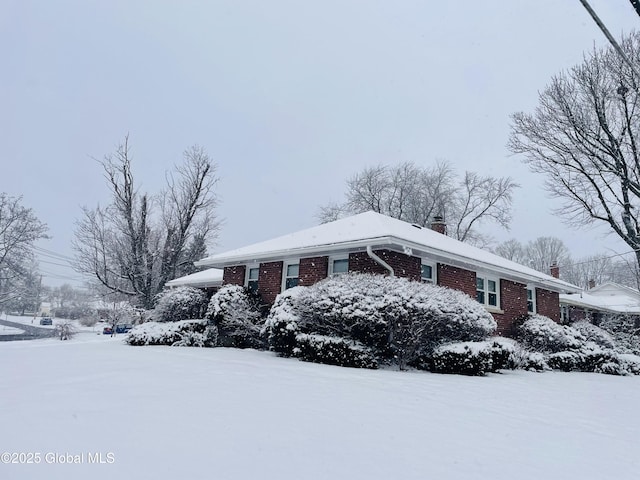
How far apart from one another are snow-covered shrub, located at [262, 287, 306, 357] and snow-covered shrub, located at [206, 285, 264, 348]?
5.59 feet

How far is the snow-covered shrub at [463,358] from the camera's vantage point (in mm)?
9227

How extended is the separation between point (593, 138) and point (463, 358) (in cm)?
1253

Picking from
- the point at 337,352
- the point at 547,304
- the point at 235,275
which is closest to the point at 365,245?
the point at 337,352

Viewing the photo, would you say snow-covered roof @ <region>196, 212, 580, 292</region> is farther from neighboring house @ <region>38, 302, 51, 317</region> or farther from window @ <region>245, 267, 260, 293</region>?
neighboring house @ <region>38, 302, 51, 317</region>

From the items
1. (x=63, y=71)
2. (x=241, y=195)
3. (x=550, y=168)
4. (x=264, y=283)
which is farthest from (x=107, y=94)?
(x=550, y=168)

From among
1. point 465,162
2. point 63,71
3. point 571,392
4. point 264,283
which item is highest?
point 63,71

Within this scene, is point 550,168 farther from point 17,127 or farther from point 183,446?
point 17,127

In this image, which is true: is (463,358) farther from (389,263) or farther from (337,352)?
(389,263)

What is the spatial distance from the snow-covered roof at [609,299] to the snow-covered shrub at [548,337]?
32.4ft

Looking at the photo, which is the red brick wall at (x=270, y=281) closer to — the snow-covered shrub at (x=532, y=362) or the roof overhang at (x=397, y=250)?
the roof overhang at (x=397, y=250)

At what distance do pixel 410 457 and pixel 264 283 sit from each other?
12319 millimetres

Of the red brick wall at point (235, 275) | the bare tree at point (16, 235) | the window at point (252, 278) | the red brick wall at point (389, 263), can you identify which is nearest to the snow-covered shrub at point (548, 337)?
the red brick wall at point (389, 263)

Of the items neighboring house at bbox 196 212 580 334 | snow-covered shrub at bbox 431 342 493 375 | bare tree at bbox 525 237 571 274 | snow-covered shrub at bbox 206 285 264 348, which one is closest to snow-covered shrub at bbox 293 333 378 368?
snow-covered shrub at bbox 431 342 493 375

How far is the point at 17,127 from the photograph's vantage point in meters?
55.3
